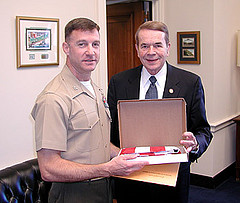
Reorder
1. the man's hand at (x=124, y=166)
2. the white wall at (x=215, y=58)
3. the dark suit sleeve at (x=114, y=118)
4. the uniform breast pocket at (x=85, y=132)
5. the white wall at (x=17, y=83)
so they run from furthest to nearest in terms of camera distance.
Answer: the white wall at (x=215, y=58) < the white wall at (x=17, y=83) < the dark suit sleeve at (x=114, y=118) < the uniform breast pocket at (x=85, y=132) < the man's hand at (x=124, y=166)

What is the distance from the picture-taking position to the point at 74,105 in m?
1.77

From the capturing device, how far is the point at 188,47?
4398 millimetres

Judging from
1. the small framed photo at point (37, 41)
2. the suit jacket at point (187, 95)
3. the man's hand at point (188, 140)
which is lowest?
the man's hand at point (188, 140)

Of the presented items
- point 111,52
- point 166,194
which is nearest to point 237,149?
point 111,52

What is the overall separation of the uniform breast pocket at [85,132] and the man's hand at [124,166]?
18 centimetres

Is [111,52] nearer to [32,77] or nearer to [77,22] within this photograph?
[32,77]

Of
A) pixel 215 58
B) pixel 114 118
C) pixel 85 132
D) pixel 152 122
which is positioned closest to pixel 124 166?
pixel 85 132

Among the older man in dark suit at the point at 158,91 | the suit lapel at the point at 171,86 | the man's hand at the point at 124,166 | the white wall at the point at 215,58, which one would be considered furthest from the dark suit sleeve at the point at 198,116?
the white wall at the point at 215,58

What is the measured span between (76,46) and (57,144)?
19.4 inches

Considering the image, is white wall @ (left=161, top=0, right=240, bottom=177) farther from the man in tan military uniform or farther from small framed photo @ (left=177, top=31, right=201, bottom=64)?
the man in tan military uniform

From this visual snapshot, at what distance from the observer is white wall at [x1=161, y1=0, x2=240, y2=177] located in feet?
14.0

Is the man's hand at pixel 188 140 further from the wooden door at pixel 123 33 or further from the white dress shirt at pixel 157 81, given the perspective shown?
the wooden door at pixel 123 33

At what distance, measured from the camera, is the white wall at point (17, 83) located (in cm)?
279

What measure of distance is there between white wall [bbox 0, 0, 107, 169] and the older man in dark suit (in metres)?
0.92
